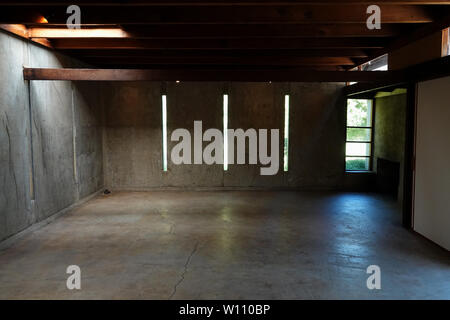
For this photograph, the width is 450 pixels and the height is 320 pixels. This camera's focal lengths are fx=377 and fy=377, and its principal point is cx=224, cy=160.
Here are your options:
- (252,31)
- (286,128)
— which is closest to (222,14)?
(252,31)

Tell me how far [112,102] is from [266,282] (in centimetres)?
686

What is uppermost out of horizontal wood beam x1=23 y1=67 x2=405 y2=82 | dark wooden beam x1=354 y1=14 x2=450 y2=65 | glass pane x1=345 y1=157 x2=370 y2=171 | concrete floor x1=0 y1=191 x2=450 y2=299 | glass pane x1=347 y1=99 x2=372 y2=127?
dark wooden beam x1=354 y1=14 x2=450 y2=65

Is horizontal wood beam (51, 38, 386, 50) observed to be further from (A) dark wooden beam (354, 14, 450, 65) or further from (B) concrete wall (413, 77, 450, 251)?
(B) concrete wall (413, 77, 450, 251)

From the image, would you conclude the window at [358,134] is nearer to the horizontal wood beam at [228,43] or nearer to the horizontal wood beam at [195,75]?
the horizontal wood beam at [228,43]

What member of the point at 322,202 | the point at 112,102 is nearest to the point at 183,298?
the point at 322,202

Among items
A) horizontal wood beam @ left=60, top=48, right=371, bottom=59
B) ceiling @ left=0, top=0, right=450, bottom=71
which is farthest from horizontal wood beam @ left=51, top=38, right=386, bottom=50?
horizontal wood beam @ left=60, top=48, right=371, bottom=59

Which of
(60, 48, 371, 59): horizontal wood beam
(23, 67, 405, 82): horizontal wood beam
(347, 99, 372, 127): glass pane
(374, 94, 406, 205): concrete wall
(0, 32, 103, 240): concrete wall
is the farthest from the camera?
(347, 99, 372, 127): glass pane

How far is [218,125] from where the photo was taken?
30.7 ft

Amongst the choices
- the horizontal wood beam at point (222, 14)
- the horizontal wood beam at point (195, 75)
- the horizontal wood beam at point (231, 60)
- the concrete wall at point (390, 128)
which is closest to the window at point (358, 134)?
the concrete wall at point (390, 128)

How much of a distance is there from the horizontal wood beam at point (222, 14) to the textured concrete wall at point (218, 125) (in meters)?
4.67

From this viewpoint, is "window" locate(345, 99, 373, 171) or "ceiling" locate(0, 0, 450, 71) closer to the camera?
"ceiling" locate(0, 0, 450, 71)

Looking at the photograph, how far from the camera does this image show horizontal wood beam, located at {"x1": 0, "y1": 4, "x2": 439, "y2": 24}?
4434 mm

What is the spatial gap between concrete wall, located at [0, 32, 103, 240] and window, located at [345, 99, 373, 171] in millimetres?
6284
